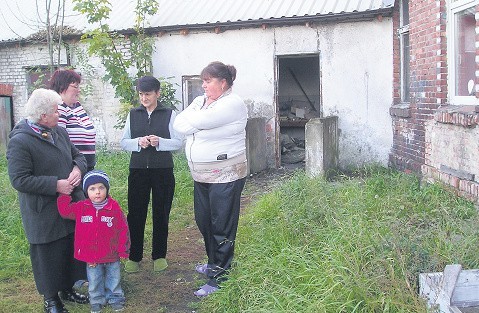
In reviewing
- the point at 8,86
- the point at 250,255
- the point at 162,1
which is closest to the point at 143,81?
the point at 250,255

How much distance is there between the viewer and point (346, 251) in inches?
162

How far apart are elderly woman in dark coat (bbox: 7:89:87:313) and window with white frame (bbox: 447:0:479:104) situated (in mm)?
4231

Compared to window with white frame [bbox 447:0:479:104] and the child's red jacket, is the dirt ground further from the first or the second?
window with white frame [bbox 447:0:479:104]

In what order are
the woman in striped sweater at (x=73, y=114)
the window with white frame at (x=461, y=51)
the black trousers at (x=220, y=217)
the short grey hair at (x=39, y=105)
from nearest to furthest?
the short grey hair at (x=39, y=105) < the black trousers at (x=220, y=217) < the woman in striped sweater at (x=73, y=114) < the window with white frame at (x=461, y=51)

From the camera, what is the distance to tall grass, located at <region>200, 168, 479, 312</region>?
11.6 feet

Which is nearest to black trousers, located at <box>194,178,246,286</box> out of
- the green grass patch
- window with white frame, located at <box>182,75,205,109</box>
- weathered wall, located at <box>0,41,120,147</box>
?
the green grass patch

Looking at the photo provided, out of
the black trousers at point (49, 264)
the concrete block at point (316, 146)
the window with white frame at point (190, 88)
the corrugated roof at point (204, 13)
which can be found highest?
the corrugated roof at point (204, 13)

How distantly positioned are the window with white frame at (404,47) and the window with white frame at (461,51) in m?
3.07

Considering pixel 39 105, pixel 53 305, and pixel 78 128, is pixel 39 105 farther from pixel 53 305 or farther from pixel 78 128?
pixel 53 305

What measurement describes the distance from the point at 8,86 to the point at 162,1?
4314 millimetres

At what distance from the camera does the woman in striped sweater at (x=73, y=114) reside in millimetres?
4898

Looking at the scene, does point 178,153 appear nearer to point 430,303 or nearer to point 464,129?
point 464,129

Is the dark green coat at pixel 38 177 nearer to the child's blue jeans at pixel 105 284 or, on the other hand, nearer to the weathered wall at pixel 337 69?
the child's blue jeans at pixel 105 284

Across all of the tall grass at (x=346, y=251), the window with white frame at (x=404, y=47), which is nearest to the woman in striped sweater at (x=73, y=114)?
the tall grass at (x=346, y=251)
